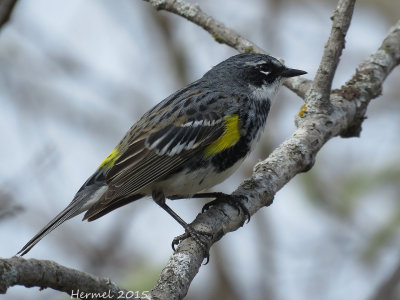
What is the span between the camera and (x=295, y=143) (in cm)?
510

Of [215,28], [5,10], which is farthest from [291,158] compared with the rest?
[5,10]

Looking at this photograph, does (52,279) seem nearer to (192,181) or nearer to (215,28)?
(192,181)

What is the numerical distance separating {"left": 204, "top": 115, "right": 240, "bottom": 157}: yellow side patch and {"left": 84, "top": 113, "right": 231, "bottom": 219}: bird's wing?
0.02 meters

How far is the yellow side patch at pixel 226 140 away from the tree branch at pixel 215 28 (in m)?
1.00

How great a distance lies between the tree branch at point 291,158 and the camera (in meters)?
3.63

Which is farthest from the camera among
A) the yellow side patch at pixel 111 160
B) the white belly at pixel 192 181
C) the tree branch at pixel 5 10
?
the yellow side patch at pixel 111 160

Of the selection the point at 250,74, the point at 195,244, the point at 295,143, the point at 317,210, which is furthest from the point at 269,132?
the point at 195,244

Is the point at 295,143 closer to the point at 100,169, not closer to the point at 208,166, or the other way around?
the point at 208,166

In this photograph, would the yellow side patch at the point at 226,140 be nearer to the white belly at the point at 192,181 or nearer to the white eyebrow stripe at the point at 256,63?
the white belly at the point at 192,181

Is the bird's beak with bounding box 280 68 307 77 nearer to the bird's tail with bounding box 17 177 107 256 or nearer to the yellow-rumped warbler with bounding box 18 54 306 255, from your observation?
the yellow-rumped warbler with bounding box 18 54 306 255

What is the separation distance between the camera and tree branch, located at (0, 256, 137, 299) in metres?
2.46

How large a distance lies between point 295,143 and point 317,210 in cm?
301

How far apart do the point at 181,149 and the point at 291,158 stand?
0.85m

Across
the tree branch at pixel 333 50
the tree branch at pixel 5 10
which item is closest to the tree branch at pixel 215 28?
the tree branch at pixel 333 50
